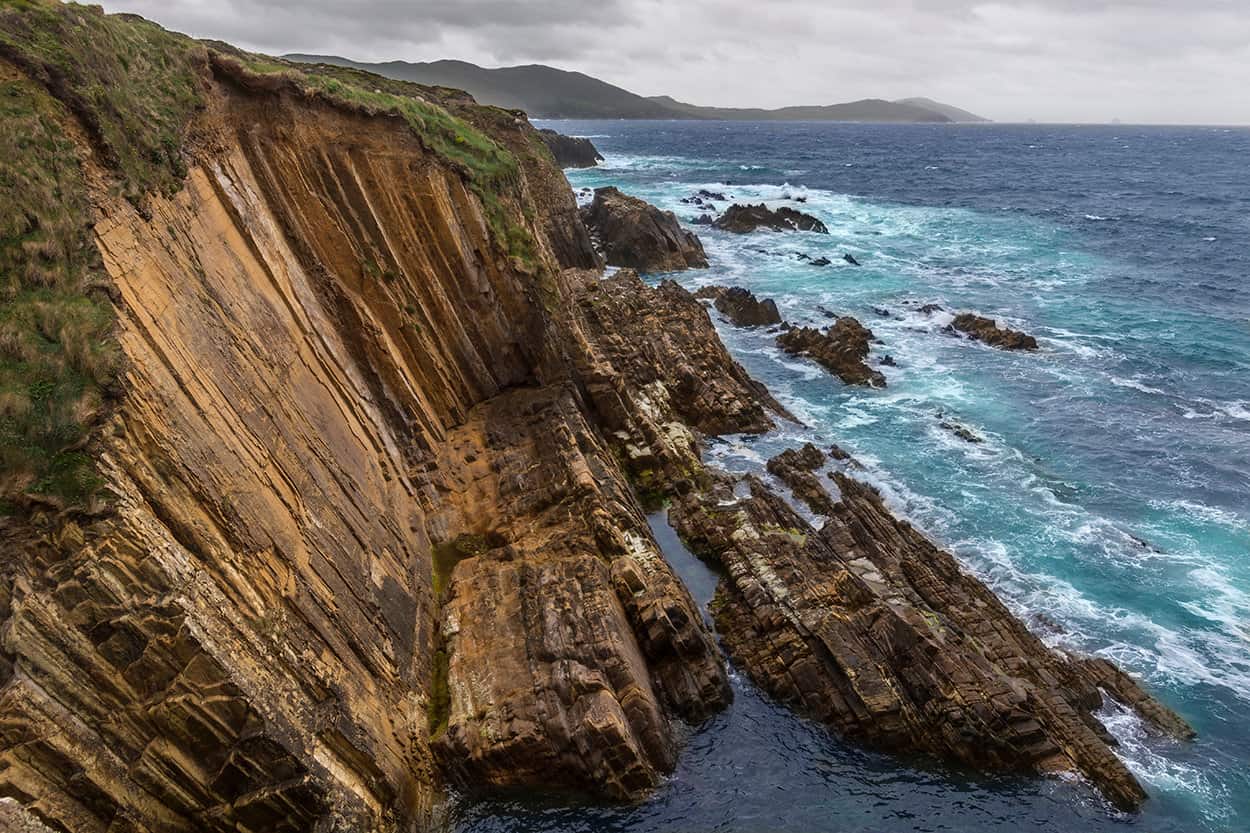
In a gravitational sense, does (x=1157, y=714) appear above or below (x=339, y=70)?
below

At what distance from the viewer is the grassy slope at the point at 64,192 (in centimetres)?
1302

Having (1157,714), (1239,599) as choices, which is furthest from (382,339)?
(1239,599)

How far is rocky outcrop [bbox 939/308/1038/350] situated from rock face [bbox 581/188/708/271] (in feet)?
79.3

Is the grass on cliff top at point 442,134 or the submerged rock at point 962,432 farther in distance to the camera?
the submerged rock at point 962,432

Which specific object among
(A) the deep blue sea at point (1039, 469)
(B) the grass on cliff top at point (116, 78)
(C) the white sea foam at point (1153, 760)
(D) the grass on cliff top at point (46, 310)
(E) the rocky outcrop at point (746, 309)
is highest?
(B) the grass on cliff top at point (116, 78)

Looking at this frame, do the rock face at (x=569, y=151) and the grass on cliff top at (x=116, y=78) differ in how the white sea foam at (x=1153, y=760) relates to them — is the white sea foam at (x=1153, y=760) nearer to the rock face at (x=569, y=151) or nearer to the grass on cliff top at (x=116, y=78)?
the grass on cliff top at (x=116, y=78)

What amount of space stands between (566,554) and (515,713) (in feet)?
19.7

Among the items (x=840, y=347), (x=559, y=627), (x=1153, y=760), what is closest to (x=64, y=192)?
(x=559, y=627)

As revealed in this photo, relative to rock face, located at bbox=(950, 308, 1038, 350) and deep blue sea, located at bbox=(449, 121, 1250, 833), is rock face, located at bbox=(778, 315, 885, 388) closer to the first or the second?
deep blue sea, located at bbox=(449, 121, 1250, 833)

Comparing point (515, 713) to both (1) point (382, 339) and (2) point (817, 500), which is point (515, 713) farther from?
(2) point (817, 500)

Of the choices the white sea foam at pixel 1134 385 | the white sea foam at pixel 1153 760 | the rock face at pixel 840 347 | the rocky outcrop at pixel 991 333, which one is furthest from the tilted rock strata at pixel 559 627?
the white sea foam at pixel 1134 385

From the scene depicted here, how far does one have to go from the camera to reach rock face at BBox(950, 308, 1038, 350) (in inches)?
2061

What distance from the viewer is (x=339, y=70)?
3469cm

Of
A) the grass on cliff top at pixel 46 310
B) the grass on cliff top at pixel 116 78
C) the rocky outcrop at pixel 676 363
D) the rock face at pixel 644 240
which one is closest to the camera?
the grass on cliff top at pixel 46 310
